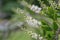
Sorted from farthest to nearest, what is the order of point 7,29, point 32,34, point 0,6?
point 0,6
point 7,29
point 32,34

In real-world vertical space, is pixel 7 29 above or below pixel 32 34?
above

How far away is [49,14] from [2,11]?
3.98 meters

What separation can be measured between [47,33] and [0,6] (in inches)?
149

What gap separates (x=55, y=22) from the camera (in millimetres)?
579

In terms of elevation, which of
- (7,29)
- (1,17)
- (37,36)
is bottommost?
(37,36)

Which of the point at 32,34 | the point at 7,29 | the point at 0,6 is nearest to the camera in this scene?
the point at 32,34

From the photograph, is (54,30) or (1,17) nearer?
(54,30)

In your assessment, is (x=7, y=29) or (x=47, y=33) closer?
(x=47, y=33)

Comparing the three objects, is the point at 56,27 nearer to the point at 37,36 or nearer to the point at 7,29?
the point at 37,36

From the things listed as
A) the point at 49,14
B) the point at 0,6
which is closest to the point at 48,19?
the point at 49,14

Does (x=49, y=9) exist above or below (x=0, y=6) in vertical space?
below

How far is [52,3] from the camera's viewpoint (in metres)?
0.55

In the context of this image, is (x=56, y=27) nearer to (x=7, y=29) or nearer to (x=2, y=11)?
(x=7, y=29)

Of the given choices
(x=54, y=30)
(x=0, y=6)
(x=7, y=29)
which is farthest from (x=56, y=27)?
(x=0, y=6)
